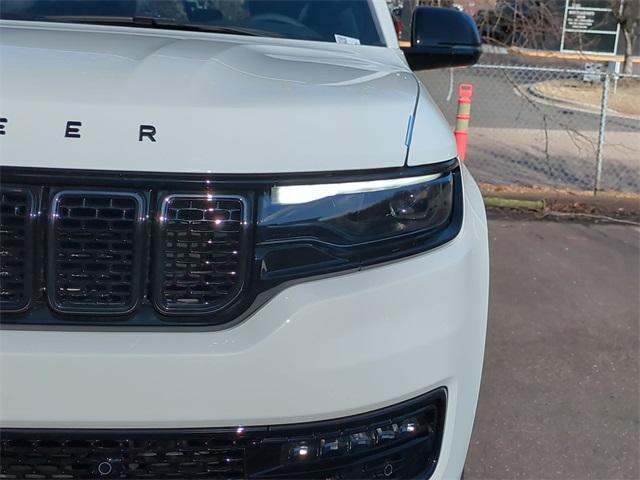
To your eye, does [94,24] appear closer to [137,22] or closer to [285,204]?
[137,22]

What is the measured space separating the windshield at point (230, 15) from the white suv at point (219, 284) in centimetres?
106

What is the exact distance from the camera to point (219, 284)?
1557 mm

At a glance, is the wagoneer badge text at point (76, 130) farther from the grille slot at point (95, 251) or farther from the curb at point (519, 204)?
the curb at point (519, 204)

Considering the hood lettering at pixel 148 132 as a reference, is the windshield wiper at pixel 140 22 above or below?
above

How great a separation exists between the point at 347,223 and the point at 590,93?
16.6 metres

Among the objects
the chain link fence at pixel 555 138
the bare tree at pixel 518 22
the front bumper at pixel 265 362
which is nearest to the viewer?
the front bumper at pixel 265 362

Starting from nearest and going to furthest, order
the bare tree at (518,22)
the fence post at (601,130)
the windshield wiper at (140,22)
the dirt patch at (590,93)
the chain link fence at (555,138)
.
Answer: the windshield wiper at (140,22), the fence post at (601,130), the chain link fence at (555,138), the bare tree at (518,22), the dirt patch at (590,93)

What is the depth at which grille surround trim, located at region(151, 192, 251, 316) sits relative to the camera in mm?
1514

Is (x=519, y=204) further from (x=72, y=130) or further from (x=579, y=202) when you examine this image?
(x=72, y=130)

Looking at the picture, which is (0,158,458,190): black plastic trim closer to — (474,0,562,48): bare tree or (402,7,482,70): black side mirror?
(402,7,482,70): black side mirror

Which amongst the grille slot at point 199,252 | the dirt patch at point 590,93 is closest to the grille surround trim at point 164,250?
the grille slot at point 199,252

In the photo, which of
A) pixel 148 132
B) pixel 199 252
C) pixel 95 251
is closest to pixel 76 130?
pixel 148 132

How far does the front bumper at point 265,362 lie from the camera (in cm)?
146

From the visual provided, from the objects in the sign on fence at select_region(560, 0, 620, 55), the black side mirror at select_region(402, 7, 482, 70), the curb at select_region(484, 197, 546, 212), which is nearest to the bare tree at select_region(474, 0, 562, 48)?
the curb at select_region(484, 197, 546, 212)
